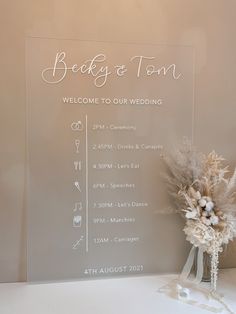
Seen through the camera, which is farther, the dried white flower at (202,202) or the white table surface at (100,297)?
the dried white flower at (202,202)

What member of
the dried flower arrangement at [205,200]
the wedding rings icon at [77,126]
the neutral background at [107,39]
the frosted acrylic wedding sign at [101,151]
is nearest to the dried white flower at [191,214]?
the dried flower arrangement at [205,200]

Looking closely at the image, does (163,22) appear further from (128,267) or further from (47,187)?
(128,267)

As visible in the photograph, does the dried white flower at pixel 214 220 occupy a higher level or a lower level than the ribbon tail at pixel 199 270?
higher

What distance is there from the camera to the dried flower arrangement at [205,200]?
1.50 meters

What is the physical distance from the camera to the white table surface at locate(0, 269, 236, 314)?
1361 mm

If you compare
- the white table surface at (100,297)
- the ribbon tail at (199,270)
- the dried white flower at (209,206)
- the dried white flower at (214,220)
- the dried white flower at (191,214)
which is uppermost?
the dried white flower at (209,206)

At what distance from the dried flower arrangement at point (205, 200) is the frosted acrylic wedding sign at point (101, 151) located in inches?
4.5

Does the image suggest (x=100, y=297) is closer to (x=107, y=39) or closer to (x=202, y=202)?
(x=202, y=202)

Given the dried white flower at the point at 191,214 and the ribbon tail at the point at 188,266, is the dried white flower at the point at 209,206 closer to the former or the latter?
the dried white flower at the point at 191,214

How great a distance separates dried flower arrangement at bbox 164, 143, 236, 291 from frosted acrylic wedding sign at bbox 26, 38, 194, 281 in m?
0.11

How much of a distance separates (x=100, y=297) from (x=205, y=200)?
63 cm

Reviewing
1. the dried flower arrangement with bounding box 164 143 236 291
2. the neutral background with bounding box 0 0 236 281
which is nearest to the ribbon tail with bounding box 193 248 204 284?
the dried flower arrangement with bounding box 164 143 236 291

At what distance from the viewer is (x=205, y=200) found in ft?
4.99

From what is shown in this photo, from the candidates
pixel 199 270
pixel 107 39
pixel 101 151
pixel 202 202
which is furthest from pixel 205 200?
pixel 107 39
